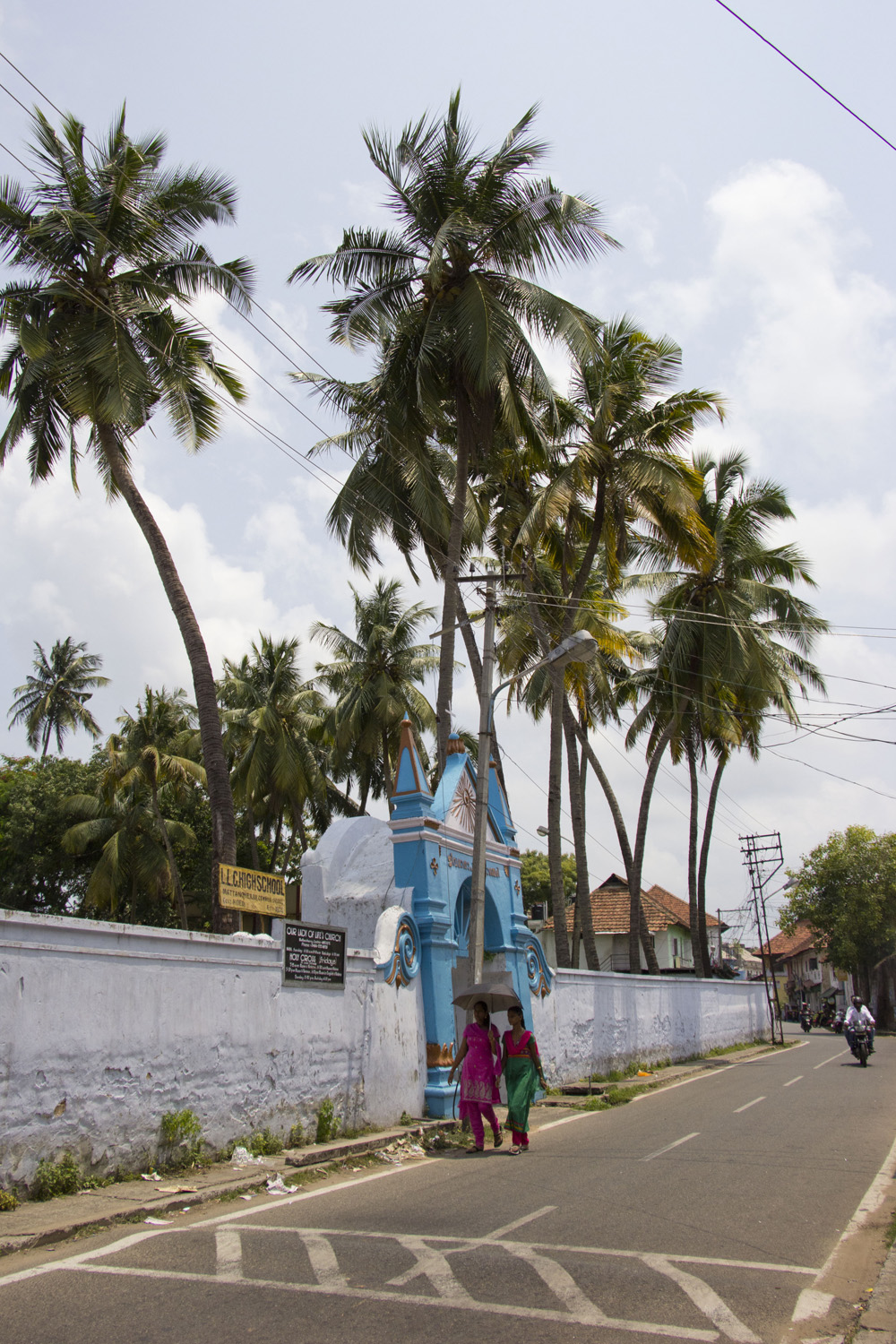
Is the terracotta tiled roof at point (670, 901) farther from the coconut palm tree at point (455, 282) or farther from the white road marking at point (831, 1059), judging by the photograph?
the coconut palm tree at point (455, 282)

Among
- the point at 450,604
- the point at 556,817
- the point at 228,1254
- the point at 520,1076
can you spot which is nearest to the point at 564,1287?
the point at 228,1254

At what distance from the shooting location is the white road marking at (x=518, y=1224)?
6332 mm

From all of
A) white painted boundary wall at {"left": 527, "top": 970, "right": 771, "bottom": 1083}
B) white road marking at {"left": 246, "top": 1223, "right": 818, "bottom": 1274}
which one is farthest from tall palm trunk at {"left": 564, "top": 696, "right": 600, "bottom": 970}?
white road marking at {"left": 246, "top": 1223, "right": 818, "bottom": 1274}

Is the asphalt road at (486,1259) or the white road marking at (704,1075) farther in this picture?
the white road marking at (704,1075)

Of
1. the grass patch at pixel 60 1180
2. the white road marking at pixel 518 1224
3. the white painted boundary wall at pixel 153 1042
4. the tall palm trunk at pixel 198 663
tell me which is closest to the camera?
the white road marking at pixel 518 1224

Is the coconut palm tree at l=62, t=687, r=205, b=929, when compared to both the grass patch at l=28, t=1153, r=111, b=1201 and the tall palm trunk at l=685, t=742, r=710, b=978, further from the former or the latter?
the grass patch at l=28, t=1153, r=111, b=1201

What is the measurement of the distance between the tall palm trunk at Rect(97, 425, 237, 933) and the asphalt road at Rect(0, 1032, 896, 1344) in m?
5.58

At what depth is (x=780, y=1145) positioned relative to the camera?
10.5 m

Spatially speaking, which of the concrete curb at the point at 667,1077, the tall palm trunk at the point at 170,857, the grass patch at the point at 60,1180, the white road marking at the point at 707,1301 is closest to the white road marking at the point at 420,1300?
the white road marking at the point at 707,1301

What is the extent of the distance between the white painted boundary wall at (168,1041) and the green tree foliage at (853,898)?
3943 centimetres

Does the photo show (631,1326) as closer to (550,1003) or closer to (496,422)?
(550,1003)

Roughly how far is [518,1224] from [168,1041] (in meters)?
3.56

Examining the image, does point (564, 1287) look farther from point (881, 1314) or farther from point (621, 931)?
point (621, 931)

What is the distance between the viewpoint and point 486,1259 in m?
5.77
